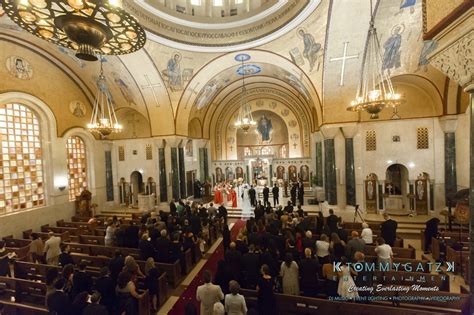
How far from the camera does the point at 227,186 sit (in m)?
16.2

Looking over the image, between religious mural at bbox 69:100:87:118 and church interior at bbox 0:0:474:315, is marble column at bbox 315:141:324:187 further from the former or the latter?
religious mural at bbox 69:100:87:118

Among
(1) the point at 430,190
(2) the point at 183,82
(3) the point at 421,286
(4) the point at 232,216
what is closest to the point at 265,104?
(2) the point at 183,82

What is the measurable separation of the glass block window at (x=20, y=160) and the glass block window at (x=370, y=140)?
57.4ft

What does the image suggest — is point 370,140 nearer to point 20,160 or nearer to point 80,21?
point 80,21

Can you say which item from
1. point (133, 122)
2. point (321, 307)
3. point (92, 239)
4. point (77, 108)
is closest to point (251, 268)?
point (321, 307)

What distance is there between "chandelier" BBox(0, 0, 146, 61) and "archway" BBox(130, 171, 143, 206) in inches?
535

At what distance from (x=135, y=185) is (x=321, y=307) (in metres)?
15.8

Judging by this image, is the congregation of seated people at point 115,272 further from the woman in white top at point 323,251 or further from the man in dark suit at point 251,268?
the woman in white top at point 323,251

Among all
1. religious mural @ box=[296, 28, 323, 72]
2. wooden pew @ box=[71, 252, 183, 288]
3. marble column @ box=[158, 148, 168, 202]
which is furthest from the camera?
marble column @ box=[158, 148, 168, 202]

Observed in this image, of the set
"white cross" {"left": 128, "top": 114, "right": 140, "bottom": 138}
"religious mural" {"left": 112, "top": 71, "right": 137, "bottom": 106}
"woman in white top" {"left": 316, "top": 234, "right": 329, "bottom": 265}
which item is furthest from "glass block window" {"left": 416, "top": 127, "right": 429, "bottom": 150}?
"white cross" {"left": 128, "top": 114, "right": 140, "bottom": 138}

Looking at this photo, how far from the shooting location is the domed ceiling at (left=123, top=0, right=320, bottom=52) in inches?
380

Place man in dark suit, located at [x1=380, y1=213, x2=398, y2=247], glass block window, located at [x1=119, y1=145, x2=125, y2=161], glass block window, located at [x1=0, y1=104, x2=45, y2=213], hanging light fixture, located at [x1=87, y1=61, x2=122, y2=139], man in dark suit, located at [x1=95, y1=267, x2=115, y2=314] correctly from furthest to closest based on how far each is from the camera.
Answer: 1. glass block window, located at [x1=119, y1=145, x2=125, y2=161]
2. glass block window, located at [x1=0, y1=104, x2=45, y2=213]
3. hanging light fixture, located at [x1=87, y1=61, x2=122, y2=139]
4. man in dark suit, located at [x1=380, y1=213, x2=398, y2=247]
5. man in dark suit, located at [x1=95, y1=267, x2=115, y2=314]

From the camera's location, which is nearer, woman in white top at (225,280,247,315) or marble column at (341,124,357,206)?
woman in white top at (225,280,247,315)

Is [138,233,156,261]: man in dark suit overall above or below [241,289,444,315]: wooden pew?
above
